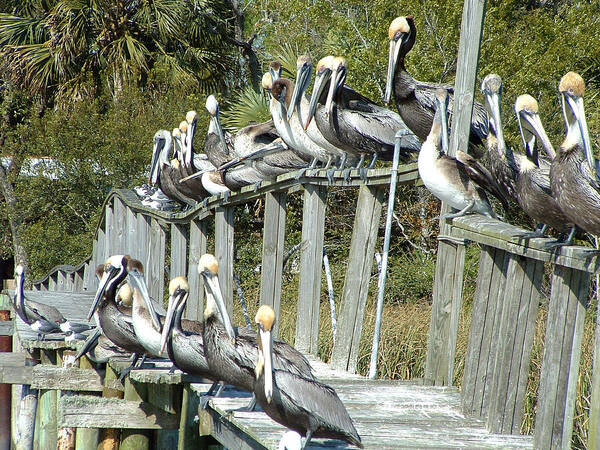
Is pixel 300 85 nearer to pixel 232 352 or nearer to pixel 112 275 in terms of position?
pixel 112 275

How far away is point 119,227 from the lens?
10617 mm

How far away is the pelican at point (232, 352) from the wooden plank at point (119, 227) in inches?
231

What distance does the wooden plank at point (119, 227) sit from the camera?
1045 centimetres

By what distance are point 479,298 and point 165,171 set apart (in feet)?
21.0

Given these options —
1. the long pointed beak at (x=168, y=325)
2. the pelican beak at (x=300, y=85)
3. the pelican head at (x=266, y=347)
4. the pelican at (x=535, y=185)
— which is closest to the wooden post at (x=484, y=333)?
the pelican at (x=535, y=185)

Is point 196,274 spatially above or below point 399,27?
below

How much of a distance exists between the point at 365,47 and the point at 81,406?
8.01 metres

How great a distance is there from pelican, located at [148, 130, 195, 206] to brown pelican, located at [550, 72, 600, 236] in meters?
6.29

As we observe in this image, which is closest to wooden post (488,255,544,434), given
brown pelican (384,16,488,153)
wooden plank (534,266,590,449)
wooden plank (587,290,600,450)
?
wooden plank (534,266,590,449)

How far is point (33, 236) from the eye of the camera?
15.4m

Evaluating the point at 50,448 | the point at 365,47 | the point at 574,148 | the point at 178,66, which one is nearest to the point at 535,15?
the point at 365,47

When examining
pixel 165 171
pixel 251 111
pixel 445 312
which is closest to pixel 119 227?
pixel 165 171

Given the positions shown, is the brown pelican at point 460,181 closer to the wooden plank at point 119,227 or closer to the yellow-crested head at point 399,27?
the yellow-crested head at point 399,27

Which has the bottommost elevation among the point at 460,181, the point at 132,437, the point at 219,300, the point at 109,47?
the point at 132,437
